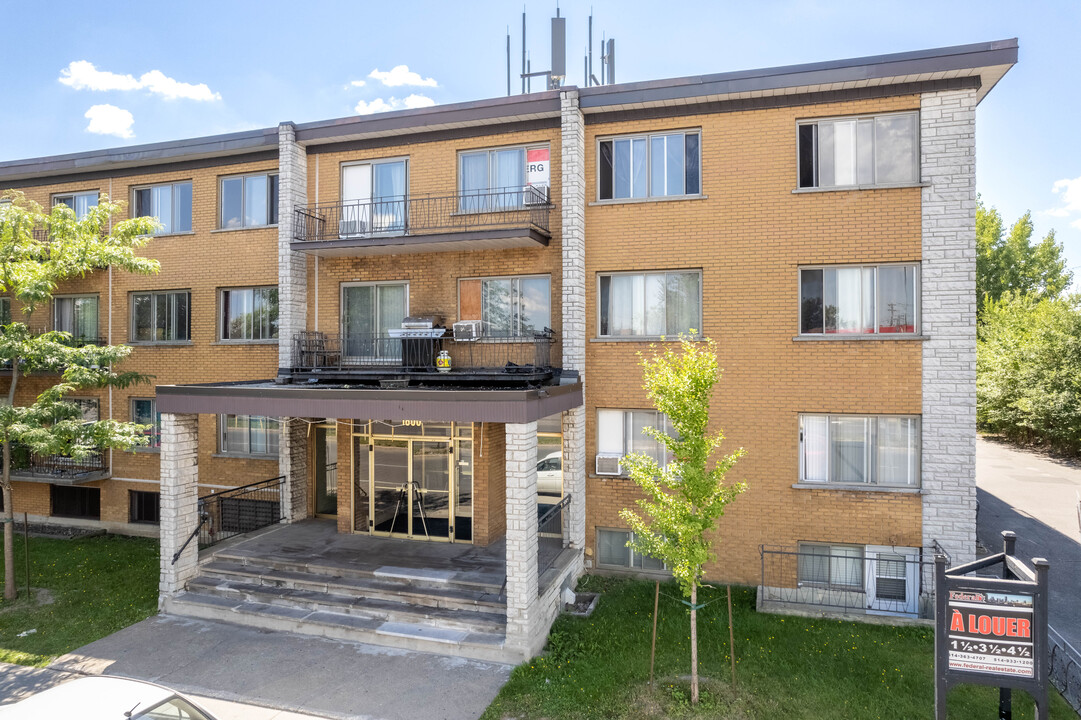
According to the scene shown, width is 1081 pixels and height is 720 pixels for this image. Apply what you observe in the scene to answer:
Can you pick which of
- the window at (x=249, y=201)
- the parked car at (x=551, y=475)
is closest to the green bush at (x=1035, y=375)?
the parked car at (x=551, y=475)

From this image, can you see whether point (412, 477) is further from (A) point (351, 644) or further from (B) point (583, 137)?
(B) point (583, 137)

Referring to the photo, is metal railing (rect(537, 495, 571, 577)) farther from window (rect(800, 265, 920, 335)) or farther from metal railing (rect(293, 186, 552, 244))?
window (rect(800, 265, 920, 335))

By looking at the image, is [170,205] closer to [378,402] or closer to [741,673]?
[378,402]

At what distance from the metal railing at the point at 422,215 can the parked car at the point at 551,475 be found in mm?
4844

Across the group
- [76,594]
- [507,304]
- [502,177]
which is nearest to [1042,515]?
[507,304]

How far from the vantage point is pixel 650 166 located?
12.5 m

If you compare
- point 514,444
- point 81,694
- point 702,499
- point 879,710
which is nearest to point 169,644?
point 81,694

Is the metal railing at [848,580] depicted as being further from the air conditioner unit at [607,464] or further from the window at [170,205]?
the window at [170,205]

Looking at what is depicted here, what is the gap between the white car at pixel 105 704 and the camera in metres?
5.28

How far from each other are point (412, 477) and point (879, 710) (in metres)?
9.37

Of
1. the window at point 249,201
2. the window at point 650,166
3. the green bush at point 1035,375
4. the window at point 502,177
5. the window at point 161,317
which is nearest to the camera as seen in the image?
the window at point 650,166

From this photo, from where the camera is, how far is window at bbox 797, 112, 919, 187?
11250mm

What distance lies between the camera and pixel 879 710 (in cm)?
762

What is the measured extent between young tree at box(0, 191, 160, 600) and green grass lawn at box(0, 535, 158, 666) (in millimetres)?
959
